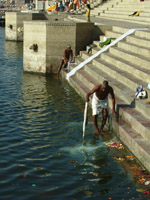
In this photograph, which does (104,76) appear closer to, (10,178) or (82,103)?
(82,103)

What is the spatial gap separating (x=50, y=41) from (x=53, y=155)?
445 inches

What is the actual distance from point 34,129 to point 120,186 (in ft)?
13.6

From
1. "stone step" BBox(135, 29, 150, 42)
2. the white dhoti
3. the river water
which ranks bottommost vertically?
the river water

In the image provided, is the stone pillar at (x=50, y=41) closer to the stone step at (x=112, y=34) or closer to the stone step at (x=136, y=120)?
the stone step at (x=112, y=34)

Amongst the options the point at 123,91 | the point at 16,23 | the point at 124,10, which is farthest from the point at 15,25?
the point at 123,91

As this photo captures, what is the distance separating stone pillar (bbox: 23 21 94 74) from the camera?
2069cm

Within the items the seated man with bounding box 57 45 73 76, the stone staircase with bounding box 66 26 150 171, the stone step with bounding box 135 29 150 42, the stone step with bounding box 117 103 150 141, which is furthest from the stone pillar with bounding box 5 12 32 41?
the stone step with bounding box 117 103 150 141

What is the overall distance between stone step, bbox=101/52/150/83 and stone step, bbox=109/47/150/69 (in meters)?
0.16

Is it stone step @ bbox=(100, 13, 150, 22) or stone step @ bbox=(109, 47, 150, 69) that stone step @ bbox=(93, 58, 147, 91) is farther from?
stone step @ bbox=(100, 13, 150, 22)

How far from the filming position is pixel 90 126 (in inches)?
497

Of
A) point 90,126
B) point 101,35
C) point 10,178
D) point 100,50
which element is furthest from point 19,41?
point 10,178

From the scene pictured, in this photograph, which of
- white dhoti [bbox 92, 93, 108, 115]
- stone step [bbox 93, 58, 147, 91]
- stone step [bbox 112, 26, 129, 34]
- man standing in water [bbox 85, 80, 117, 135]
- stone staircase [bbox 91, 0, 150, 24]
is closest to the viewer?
man standing in water [bbox 85, 80, 117, 135]

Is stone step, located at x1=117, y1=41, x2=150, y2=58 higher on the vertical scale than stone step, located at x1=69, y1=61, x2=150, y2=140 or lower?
higher

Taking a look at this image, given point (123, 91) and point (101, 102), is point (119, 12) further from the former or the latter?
point (101, 102)
